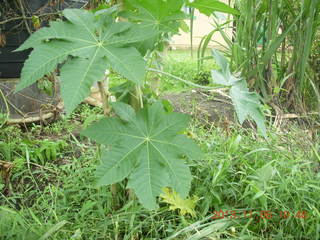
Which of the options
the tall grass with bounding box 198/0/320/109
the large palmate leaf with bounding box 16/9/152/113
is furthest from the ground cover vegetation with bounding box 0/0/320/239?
the tall grass with bounding box 198/0/320/109

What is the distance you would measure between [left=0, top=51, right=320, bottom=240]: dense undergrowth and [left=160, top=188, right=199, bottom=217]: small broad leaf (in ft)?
0.09

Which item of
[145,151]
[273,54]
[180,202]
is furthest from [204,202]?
[273,54]

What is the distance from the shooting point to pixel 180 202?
1.08 m

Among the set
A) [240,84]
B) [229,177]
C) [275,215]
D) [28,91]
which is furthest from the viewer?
[28,91]

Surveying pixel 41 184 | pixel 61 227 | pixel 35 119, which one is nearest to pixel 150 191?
pixel 61 227

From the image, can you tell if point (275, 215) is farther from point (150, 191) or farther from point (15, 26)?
point (15, 26)

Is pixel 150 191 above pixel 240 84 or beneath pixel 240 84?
beneath

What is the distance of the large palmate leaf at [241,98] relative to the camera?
0.88 m

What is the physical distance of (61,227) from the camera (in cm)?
103

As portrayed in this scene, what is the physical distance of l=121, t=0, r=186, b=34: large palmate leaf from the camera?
82 cm

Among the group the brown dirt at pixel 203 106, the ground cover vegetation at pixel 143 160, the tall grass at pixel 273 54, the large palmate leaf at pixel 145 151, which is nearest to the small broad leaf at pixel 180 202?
the ground cover vegetation at pixel 143 160

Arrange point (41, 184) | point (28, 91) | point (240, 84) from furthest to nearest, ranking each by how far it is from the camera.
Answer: point (28, 91), point (41, 184), point (240, 84)

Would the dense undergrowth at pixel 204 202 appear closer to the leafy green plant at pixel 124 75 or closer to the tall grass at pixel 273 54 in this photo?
the leafy green plant at pixel 124 75

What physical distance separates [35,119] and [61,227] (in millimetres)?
1260
